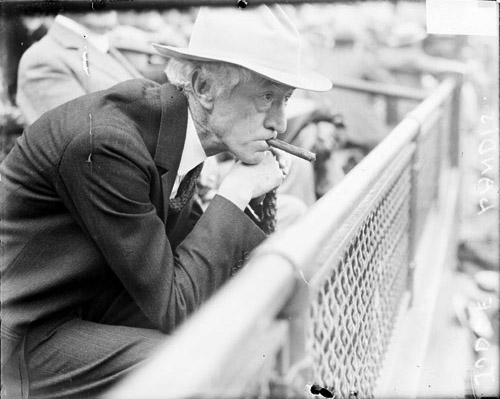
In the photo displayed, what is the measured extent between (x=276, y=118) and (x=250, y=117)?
0.29 feet

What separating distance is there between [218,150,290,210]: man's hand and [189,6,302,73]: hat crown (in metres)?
0.30

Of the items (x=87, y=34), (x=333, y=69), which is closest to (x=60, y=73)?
(x=87, y=34)

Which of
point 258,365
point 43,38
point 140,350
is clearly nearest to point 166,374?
point 258,365

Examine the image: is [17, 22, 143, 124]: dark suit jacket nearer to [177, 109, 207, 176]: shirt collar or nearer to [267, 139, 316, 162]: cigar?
[177, 109, 207, 176]: shirt collar

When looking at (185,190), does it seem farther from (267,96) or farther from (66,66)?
(66,66)

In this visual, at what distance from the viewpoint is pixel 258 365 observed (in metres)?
1.16

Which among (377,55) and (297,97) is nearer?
(297,97)

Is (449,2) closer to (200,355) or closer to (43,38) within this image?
(43,38)

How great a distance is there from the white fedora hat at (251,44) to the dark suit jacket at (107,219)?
168 millimetres

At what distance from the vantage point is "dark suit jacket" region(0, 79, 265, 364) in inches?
70.3

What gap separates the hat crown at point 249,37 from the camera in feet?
6.76

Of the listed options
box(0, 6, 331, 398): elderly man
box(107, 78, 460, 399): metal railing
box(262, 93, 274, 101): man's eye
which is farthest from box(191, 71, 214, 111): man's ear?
box(107, 78, 460, 399): metal railing

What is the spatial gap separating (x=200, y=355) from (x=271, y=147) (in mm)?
1341

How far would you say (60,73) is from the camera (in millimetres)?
2229
